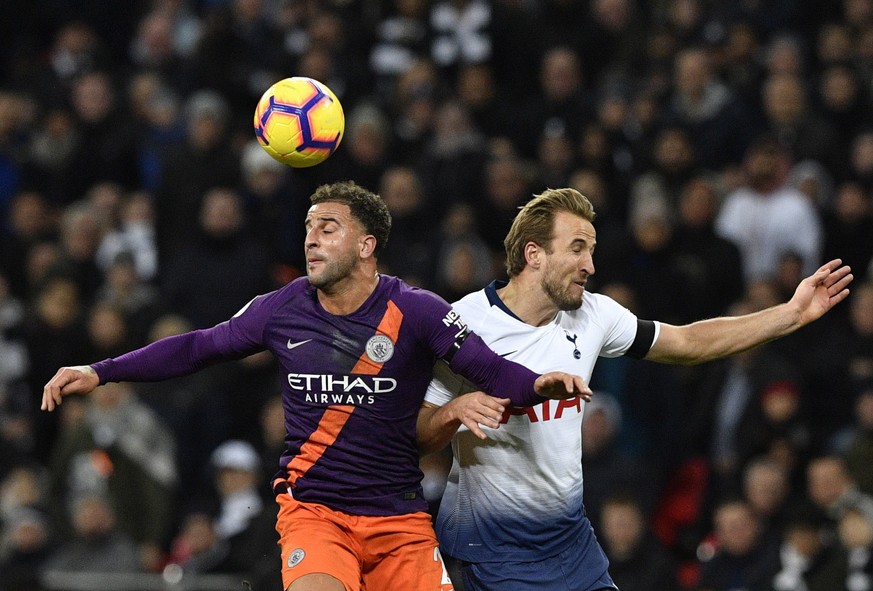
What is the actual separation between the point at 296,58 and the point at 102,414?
13.5 ft

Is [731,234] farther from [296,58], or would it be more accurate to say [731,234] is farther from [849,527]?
→ [296,58]

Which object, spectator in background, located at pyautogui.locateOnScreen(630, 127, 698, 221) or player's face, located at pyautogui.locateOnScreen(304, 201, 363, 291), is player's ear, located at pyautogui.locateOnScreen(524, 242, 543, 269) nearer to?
player's face, located at pyautogui.locateOnScreen(304, 201, 363, 291)

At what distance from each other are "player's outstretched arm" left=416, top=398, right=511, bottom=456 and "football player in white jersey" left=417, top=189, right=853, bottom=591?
13 millimetres

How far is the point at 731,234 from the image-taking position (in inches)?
504

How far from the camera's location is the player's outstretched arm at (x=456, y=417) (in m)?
6.28

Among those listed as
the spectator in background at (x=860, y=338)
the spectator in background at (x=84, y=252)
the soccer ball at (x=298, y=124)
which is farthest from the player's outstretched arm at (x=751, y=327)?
the spectator in background at (x=84, y=252)

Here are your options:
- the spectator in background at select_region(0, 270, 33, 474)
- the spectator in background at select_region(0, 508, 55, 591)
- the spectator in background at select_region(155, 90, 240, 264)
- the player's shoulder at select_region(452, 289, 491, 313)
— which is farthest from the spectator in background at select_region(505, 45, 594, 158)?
the player's shoulder at select_region(452, 289, 491, 313)

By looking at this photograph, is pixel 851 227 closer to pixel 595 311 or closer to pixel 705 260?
pixel 705 260

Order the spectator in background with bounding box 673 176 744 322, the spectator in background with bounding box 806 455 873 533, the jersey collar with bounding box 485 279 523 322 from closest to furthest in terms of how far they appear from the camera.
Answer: the jersey collar with bounding box 485 279 523 322 → the spectator in background with bounding box 806 455 873 533 → the spectator in background with bounding box 673 176 744 322

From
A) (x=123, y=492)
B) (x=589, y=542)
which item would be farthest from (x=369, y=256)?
(x=123, y=492)

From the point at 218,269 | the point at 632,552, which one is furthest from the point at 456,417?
the point at 218,269

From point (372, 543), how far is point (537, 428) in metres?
0.91

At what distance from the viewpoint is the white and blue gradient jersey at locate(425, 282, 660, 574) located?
6805 millimetres

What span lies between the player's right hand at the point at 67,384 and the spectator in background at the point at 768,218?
283 inches
